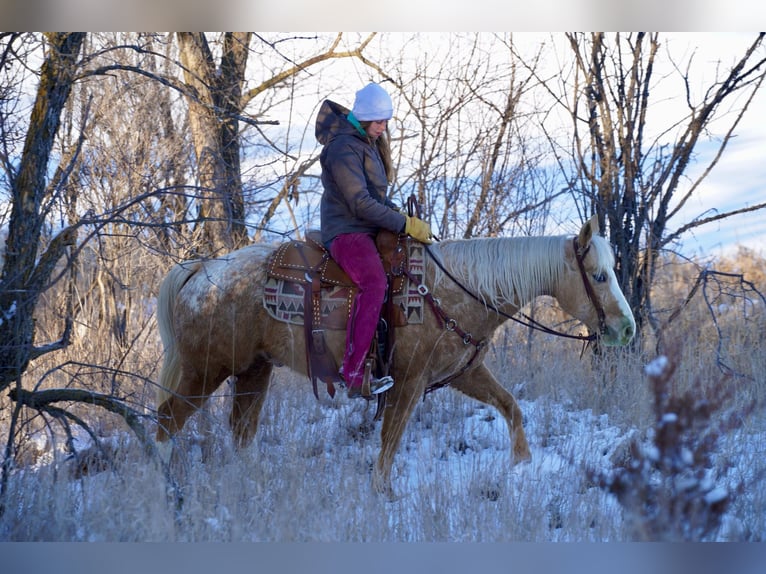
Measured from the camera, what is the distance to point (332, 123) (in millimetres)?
4934

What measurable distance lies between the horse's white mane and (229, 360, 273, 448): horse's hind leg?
1.46m

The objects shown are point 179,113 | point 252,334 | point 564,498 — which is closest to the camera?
point 564,498

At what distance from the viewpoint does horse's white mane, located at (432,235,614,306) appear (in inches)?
191

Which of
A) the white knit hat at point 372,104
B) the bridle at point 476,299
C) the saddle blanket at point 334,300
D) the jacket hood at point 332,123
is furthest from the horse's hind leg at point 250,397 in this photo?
the white knit hat at point 372,104

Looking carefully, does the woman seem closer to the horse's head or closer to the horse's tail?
the horse's head

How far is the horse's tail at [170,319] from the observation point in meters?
5.27

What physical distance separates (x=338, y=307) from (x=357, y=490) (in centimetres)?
112

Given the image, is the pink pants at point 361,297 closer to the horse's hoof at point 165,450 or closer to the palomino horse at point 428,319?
A: the palomino horse at point 428,319

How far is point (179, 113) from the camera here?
8656 millimetres
